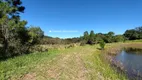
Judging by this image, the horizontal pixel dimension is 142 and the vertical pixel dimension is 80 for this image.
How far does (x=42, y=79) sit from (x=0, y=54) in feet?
47.1

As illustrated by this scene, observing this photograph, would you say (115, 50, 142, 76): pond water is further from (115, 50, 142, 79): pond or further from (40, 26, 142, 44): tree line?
(40, 26, 142, 44): tree line

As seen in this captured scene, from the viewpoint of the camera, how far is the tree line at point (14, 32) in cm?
1827

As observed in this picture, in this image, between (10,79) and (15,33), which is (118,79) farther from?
(15,33)

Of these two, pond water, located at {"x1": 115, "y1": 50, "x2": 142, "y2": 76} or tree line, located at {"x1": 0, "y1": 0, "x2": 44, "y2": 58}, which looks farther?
tree line, located at {"x1": 0, "y1": 0, "x2": 44, "y2": 58}

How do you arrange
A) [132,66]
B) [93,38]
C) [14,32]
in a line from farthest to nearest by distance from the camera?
[93,38] < [14,32] < [132,66]

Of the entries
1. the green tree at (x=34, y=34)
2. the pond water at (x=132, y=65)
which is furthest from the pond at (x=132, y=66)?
the green tree at (x=34, y=34)

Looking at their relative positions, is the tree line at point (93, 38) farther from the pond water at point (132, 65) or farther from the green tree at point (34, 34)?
the pond water at point (132, 65)

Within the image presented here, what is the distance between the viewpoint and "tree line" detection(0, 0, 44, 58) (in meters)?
18.3

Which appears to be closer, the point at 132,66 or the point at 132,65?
the point at 132,66

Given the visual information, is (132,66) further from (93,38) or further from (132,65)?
(93,38)

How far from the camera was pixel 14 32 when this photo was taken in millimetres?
20641

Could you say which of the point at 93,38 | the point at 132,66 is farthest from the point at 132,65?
the point at 93,38

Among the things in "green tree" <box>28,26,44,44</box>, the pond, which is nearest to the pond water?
the pond

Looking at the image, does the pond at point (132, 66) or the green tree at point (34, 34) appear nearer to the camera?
the pond at point (132, 66)
